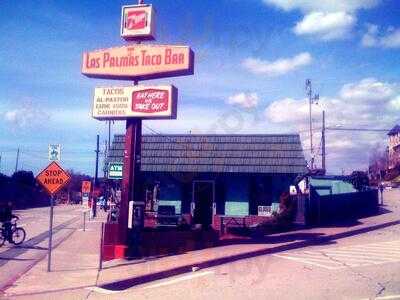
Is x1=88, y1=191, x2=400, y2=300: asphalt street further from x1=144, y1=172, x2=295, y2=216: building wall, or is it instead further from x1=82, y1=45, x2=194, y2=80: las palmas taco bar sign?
x1=144, y1=172, x2=295, y2=216: building wall

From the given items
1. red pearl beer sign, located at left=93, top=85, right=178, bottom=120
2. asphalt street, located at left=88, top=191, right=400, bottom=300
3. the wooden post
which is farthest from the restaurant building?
red pearl beer sign, located at left=93, top=85, right=178, bottom=120

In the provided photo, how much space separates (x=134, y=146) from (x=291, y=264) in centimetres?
604

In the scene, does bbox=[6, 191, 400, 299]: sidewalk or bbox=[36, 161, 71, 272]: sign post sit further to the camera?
bbox=[36, 161, 71, 272]: sign post

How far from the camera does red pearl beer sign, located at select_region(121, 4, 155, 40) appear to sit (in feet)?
47.3

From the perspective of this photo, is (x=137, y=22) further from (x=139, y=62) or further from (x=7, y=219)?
(x=7, y=219)

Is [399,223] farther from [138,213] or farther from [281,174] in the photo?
[138,213]

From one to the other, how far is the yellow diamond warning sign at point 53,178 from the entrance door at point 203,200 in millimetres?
11458

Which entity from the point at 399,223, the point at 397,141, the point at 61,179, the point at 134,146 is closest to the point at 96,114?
the point at 134,146

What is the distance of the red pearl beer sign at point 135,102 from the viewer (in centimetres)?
1428

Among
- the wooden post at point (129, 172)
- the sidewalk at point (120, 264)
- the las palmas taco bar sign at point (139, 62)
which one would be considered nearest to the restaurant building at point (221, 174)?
the sidewalk at point (120, 264)

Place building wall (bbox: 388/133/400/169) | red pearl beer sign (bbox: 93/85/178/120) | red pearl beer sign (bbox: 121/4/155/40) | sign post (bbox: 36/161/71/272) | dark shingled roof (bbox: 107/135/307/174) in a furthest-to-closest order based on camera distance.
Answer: building wall (bbox: 388/133/400/169) → dark shingled roof (bbox: 107/135/307/174) → red pearl beer sign (bbox: 121/4/155/40) → red pearl beer sign (bbox: 93/85/178/120) → sign post (bbox: 36/161/71/272)

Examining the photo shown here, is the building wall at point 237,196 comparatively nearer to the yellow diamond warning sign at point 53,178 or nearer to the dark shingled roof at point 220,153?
the dark shingled roof at point 220,153

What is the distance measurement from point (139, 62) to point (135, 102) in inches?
50.7

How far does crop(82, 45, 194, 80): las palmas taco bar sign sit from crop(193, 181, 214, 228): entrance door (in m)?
10.1
